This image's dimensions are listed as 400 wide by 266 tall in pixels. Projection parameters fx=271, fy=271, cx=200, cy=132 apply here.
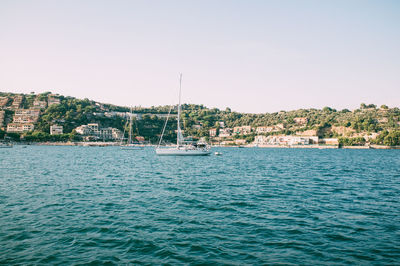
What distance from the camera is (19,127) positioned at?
14700 cm

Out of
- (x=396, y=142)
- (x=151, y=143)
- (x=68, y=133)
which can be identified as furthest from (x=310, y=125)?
(x=68, y=133)

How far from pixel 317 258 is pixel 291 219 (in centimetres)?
372

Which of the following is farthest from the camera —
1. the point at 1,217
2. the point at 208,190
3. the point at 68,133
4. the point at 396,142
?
the point at 68,133

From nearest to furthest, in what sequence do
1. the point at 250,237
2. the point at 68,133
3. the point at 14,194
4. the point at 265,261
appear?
1. the point at 265,261
2. the point at 250,237
3. the point at 14,194
4. the point at 68,133

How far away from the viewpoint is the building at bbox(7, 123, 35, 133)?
146050mm

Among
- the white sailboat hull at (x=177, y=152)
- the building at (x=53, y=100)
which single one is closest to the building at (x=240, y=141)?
the white sailboat hull at (x=177, y=152)

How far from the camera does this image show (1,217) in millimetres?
10930

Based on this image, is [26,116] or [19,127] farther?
[26,116]

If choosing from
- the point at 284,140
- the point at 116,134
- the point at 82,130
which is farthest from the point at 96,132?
the point at 284,140

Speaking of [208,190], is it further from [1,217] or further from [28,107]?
[28,107]

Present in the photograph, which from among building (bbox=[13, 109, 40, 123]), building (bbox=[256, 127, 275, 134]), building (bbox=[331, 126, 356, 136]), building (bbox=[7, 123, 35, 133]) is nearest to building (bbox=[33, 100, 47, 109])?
building (bbox=[13, 109, 40, 123])

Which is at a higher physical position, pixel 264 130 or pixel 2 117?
pixel 2 117

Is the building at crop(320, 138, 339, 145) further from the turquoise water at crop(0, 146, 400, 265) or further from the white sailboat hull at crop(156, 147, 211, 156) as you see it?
the turquoise water at crop(0, 146, 400, 265)

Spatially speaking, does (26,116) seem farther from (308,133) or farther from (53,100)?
(308,133)
